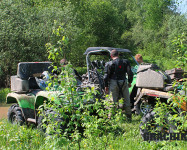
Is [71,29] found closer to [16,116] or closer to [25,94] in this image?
[25,94]

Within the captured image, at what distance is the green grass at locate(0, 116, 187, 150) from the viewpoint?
3.43 meters

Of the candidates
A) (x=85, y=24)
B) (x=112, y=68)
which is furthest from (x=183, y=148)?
(x=85, y=24)

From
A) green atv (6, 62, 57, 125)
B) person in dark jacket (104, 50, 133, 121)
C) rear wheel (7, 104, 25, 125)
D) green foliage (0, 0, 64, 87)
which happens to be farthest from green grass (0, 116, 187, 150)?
green foliage (0, 0, 64, 87)

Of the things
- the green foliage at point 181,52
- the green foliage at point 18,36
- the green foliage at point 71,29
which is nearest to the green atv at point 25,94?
the green foliage at point 71,29

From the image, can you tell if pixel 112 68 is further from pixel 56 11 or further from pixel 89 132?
pixel 56 11

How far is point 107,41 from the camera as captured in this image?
31672 mm

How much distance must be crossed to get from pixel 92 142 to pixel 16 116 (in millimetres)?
3458

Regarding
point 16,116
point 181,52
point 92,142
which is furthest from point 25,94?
point 181,52

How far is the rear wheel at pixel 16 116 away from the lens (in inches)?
252

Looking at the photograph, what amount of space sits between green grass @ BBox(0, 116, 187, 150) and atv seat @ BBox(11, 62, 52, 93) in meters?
1.04

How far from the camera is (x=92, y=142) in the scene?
12.1 feet

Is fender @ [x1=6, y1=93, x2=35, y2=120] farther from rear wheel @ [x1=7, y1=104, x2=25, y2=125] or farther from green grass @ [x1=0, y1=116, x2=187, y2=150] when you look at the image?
green grass @ [x1=0, y1=116, x2=187, y2=150]

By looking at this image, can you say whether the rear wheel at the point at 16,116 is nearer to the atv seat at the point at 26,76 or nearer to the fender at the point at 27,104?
the fender at the point at 27,104

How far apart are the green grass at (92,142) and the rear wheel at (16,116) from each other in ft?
1.27
